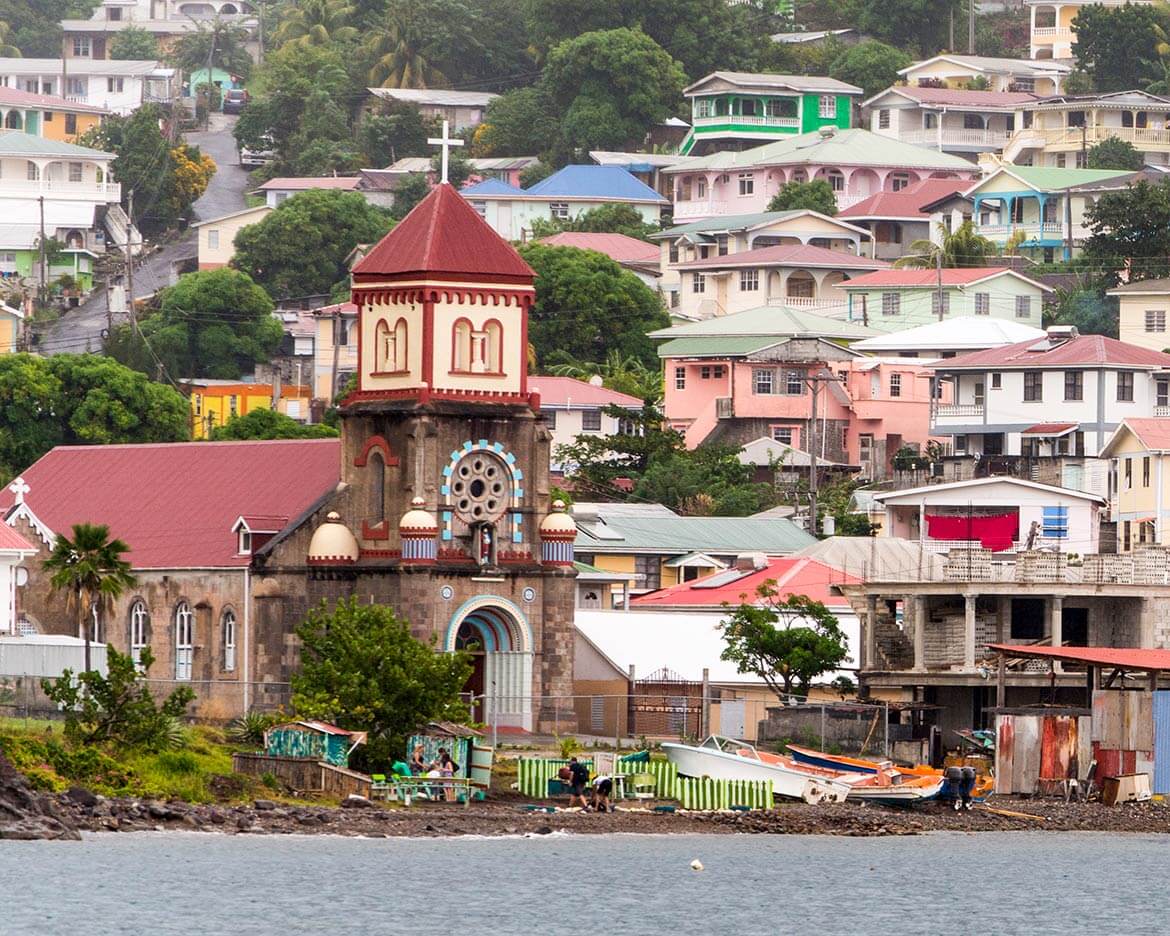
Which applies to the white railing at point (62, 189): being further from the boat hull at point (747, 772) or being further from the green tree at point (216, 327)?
the boat hull at point (747, 772)

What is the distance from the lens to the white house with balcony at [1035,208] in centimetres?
17000

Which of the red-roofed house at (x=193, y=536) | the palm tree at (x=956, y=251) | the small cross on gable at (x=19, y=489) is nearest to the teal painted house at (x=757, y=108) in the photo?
the palm tree at (x=956, y=251)

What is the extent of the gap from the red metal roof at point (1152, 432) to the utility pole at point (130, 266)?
168 feet

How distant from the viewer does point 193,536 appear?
98.8 metres

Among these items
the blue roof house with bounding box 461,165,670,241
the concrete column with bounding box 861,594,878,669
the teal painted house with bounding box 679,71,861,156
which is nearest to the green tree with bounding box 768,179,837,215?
the blue roof house with bounding box 461,165,670,241

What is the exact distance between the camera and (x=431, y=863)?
253ft

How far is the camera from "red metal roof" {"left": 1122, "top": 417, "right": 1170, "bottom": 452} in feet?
369

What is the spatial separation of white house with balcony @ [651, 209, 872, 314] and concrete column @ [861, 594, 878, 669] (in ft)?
234

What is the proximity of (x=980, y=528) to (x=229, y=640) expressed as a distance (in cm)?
2819

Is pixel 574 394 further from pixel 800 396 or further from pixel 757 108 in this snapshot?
pixel 757 108

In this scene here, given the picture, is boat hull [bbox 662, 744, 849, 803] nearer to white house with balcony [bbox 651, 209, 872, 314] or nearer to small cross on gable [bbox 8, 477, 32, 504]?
small cross on gable [bbox 8, 477, 32, 504]

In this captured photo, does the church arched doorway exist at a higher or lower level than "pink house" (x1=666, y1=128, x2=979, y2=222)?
lower

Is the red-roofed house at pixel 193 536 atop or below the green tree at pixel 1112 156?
below

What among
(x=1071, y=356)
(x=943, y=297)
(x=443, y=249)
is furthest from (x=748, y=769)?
(x=943, y=297)
